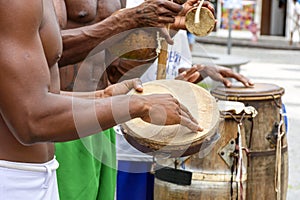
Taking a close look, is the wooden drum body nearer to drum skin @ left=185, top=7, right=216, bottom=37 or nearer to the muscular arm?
drum skin @ left=185, top=7, right=216, bottom=37

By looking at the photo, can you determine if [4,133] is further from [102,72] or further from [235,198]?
[235,198]

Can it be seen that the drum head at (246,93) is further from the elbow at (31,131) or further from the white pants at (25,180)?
the elbow at (31,131)

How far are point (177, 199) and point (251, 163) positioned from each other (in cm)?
49

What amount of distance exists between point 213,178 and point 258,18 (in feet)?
45.8

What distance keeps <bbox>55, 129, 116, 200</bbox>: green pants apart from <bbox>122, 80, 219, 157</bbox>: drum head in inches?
13.4

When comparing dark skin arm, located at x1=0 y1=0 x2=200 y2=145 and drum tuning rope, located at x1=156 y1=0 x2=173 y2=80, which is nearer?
→ dark skin arm, located at x1=0 y1=0 x2=200 y2=145

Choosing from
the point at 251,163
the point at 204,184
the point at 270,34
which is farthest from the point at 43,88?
the point at 270,34

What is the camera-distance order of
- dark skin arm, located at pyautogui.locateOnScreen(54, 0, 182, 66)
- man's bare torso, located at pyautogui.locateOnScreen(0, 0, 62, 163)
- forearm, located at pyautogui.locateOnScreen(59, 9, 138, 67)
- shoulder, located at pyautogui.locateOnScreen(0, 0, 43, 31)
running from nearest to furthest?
shoulder, located at pyautogui.locateOnScreen(0, 0, 43, 31), man's bare torso, located at pyautogui.locateOnScreen(0, 0, 62, 163), dark skin arm, located at pyautogui.locateOnScreen(54, 0, 182, 66), forearm, located at pyautogui.locateOnScreen(59, 9, 138, 67)

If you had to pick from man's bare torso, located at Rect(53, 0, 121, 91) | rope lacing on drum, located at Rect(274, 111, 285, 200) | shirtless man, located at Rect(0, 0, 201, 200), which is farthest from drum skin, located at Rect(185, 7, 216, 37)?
rope lacing on drum, located at Rect(274, 111, 285, 200)

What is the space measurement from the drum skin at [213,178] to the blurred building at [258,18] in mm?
13502

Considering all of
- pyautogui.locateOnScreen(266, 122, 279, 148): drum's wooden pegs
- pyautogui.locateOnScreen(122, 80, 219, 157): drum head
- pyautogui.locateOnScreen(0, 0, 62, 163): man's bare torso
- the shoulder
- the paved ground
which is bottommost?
the paved ground

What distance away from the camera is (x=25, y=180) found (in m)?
1.73

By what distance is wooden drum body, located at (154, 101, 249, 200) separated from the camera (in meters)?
2.90

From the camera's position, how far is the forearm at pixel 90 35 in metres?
2.55
